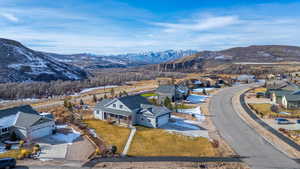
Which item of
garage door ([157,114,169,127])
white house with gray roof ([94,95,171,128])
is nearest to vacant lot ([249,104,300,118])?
garage door ([157,114,169,127])

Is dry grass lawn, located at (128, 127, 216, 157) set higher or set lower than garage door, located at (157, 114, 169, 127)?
lower

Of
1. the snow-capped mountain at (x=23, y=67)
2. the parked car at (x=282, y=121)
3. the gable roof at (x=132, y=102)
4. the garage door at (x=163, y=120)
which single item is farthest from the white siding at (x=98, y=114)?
the snow-capped mountain at (x=23, y=67)

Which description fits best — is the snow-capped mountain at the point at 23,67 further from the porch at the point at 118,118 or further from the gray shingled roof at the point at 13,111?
the porch at the point at 118,118

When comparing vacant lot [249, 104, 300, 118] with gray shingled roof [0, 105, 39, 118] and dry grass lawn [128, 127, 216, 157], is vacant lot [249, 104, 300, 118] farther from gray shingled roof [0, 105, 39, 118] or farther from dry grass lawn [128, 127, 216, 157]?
gray shingled roof [0, 105, 39, 118]

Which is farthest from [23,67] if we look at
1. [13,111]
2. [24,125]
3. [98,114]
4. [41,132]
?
[41,132]

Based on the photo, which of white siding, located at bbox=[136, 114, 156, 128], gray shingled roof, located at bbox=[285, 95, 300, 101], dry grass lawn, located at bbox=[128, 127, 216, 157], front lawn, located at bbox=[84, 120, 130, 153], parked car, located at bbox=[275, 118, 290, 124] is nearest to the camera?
dry grass lawn, located at bbox=[128, 127, 216, 157]

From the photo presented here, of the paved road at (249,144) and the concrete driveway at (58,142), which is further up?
the concrete driveway at (58,142)

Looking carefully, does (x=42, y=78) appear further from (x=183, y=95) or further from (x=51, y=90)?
(x=183, y=95)
